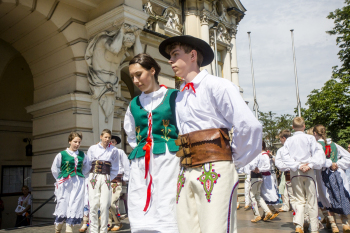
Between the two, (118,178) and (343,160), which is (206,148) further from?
(118,178)

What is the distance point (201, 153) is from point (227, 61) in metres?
20.4

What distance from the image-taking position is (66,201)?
680cm

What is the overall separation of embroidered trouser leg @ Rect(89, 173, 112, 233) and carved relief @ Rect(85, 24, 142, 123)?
2728mm

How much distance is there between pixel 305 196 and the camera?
→ 6266mm

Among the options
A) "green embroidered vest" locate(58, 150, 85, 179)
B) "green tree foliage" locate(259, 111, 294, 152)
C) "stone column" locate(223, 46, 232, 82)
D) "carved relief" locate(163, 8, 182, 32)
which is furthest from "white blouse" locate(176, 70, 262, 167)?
"green tree foliage" locate(259, 111, 294, 152)

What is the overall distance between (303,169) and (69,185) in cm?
452

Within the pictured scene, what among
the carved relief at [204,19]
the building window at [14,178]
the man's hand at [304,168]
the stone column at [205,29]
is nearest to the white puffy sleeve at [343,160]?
the man's hand at [304,168]

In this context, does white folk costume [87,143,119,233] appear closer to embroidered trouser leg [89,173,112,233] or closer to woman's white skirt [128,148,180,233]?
embroidered trouser leg [89,173,112,233]

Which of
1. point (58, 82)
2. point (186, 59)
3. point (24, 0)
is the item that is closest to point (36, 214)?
point (58, 82)

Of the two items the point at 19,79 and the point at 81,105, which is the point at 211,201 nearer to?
the point at 81,105

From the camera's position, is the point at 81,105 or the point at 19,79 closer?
the point at 81,105

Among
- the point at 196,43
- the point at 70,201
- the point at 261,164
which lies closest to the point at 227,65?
the point at 261,164

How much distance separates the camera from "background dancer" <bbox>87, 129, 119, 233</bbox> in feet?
21.3

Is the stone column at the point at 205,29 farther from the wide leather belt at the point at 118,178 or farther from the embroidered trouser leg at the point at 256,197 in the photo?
the wide leather belt at the point at 118,178
